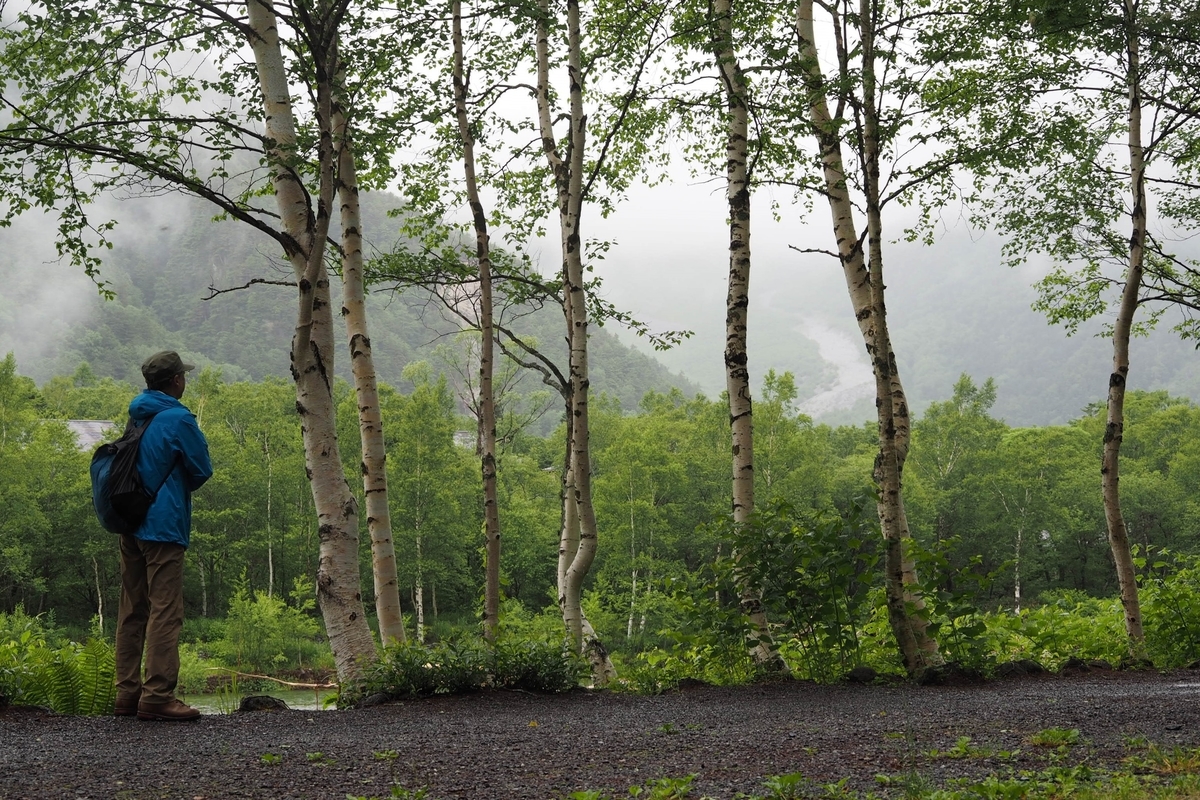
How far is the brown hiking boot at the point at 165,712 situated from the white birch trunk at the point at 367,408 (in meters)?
3.38

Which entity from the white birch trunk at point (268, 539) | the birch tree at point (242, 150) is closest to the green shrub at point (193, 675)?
the white birch trunk at point (268, 539)

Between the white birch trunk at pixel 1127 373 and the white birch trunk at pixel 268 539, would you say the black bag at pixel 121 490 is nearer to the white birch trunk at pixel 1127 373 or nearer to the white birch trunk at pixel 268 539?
the white birch trunk at pixel 1127 373

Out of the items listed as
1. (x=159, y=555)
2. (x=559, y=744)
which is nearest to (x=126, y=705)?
(x=159, y=555)

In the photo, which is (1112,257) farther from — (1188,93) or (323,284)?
(323,284)

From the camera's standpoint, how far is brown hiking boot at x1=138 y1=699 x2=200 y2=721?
502cm

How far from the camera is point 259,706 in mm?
5996

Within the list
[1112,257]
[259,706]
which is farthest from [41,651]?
[1112,257]

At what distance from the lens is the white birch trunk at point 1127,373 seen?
373 inches

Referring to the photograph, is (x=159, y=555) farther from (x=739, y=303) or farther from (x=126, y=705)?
(x=739, y=303)

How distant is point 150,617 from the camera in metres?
5.02

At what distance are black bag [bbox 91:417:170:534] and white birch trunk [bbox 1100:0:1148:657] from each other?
881 centimetres

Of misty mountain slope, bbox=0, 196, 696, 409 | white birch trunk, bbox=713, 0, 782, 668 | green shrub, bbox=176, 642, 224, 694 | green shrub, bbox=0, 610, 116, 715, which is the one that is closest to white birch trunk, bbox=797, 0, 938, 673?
white birch trunk, bbox=713, 0, 782, 668

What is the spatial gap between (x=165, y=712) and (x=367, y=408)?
403cm

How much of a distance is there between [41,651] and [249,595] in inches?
1361
